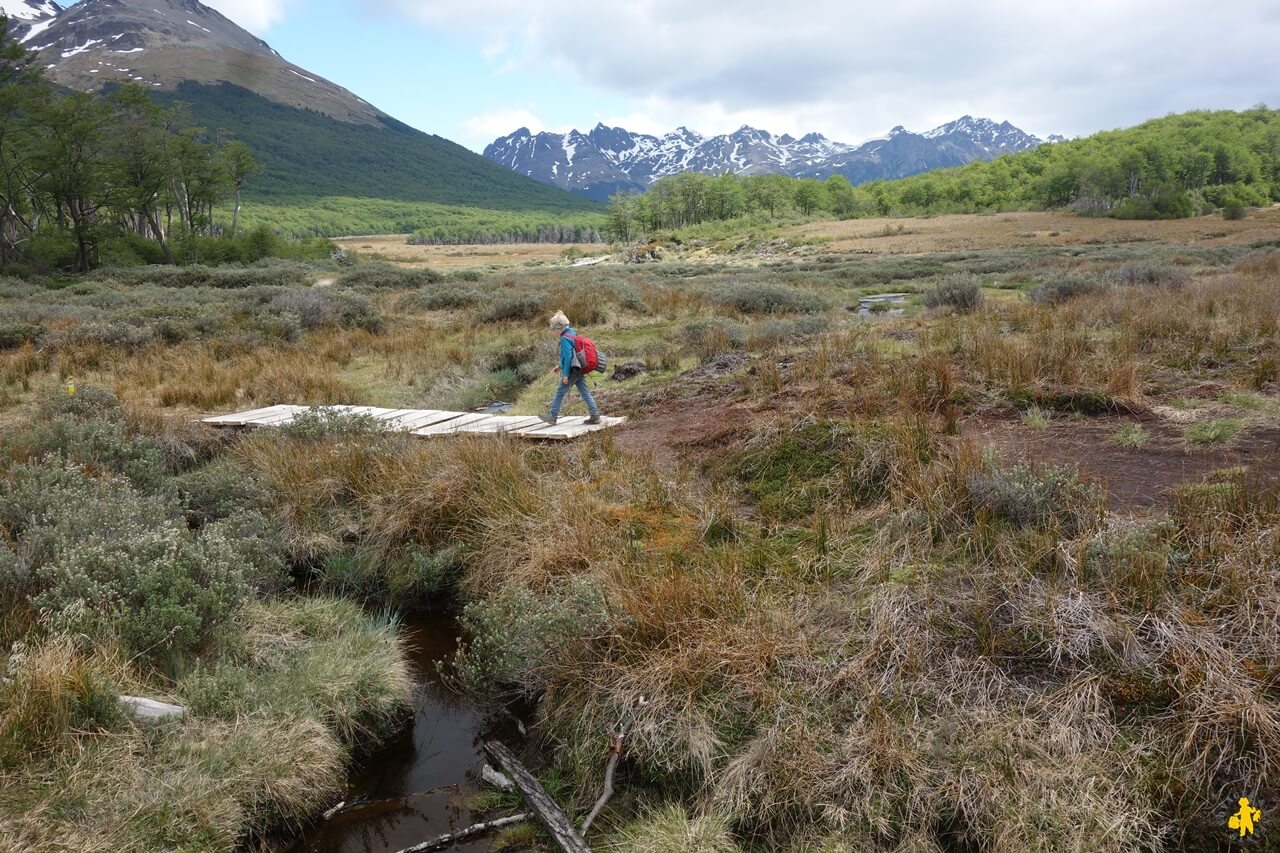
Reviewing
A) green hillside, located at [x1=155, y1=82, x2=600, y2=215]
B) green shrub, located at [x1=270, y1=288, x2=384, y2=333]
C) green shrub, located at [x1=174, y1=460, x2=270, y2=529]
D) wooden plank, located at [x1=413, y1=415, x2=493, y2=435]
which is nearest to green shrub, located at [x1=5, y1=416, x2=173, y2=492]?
green shrub, located at [x1=174, y1=460, x2=270, y2=529]

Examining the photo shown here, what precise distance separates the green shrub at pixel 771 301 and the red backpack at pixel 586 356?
10.1m

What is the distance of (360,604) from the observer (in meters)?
6.21

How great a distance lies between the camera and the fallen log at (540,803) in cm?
358

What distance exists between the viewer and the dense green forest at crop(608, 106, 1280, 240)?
3036 inches

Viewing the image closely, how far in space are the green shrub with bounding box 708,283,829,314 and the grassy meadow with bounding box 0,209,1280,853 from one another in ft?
29.5

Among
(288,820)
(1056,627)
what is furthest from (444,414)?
(1056,627)

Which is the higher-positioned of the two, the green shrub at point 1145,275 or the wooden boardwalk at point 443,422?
the green shrub at point 1145,275

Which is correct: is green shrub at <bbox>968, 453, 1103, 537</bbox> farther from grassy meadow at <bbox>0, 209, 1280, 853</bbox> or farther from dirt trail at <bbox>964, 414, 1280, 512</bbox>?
dirt trail at <bbox>964, 414, 1280, 512</bbox>

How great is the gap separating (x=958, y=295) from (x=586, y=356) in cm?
1042

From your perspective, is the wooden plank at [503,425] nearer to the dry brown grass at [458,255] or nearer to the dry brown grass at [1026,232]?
the dry brown grass at [1026,232]

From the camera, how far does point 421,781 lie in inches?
173

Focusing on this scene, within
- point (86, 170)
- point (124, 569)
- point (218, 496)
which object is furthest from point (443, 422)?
point (86, 170)

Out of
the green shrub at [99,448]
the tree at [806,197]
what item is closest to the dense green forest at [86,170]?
the green shrub at [99,448]

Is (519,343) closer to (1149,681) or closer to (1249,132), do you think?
(1149,681)
